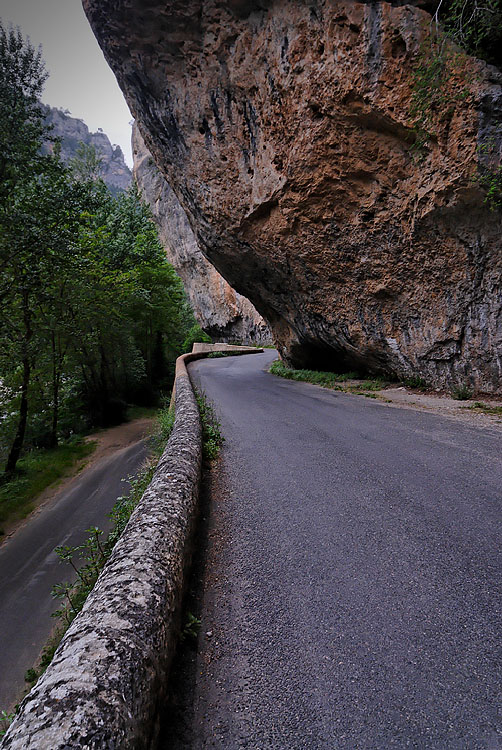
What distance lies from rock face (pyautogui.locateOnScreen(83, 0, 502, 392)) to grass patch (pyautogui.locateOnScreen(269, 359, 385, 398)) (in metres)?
0.65

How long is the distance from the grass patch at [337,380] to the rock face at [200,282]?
23.4m

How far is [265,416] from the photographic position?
25.2 feet

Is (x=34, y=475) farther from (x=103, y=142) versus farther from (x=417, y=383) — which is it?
(x=103, y=142)

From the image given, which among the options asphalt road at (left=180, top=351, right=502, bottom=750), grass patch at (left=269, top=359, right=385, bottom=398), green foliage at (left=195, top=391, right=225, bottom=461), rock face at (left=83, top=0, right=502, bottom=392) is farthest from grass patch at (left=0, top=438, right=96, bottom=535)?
rock face at (left=83, top=0, right=502, bottom=392)

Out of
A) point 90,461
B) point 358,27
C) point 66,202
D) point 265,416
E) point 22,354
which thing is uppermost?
point 358,27

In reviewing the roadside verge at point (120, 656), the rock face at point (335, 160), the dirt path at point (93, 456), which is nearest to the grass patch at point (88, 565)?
the roadside verge at point (120, 656)

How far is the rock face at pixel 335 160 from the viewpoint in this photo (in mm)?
7641

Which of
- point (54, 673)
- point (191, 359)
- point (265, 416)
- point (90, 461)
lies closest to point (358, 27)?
point (265, 416)

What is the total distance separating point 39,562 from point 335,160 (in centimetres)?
1222

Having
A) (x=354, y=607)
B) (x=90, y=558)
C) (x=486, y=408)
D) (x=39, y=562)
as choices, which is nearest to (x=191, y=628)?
(x=354, y=607)

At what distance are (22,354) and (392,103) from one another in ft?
37.9

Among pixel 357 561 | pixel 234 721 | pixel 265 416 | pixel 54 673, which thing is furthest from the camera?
pixel 265 416

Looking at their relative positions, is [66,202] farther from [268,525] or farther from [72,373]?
[268,525]

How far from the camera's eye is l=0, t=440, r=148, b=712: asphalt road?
5.08m
